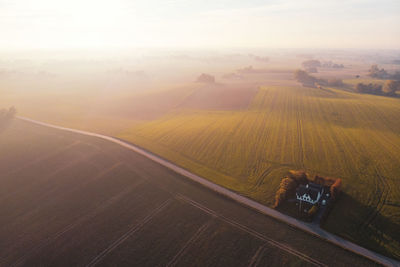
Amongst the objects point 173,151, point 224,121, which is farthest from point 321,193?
point 224,121

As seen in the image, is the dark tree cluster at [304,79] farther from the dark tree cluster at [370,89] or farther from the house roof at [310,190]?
the house roof at [310,190]

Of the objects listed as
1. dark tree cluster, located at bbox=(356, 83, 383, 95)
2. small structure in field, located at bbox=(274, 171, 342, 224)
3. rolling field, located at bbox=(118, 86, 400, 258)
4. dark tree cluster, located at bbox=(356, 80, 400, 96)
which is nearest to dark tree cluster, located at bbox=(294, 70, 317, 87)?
dark tree cluster, located at bbox=(356, 83, 383, 95)

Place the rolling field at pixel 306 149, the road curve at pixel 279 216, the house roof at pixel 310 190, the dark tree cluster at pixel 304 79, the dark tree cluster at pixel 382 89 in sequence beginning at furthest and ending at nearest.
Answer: the dark tree cluster at pixel 304 79 → the dark tree cluster at pixel 382 89 → the house roof at pixel 310 190 → the rolling field at pixel 306 149 → the road curve at pixel 279 216

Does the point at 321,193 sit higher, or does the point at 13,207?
the point at 321,193

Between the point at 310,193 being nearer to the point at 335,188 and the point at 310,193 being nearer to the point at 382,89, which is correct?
the point at 335,188

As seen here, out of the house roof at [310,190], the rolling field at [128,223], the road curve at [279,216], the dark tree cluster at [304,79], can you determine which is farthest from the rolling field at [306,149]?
the dark tree cluster at [304,79]

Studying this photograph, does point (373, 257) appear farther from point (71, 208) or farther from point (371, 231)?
point (71, 208)

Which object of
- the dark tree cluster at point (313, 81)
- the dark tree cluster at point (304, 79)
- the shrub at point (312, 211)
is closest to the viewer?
the shrub at point (312, 211)
